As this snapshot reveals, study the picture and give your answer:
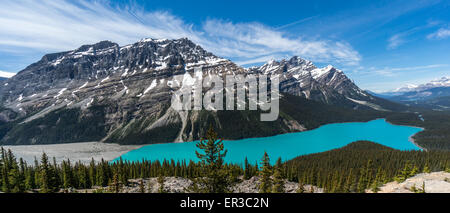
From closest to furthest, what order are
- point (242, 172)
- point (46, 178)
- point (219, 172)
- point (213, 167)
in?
point (219, 172) < point (213, 167) < point (46, 178) < point (242, 172)

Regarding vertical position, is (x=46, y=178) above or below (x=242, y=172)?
above

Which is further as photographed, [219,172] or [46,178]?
[46,178]

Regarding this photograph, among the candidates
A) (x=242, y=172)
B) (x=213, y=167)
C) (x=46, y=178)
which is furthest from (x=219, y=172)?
(x=242, y=172)

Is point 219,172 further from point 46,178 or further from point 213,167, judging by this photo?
point 46,178

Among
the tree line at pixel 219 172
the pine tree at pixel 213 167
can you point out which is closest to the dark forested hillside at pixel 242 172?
the tree line at pixel 219 172

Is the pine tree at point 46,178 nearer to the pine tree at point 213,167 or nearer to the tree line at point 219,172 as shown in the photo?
the tree line at point 219,172

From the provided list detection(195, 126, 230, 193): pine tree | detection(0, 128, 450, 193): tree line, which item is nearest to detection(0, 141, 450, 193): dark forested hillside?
detection(0, 128, 450, 193): tree line

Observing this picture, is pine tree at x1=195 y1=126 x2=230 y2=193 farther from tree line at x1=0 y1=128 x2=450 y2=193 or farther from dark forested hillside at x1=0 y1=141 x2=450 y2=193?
dark forested hillside at x1=0 y1=141 x2=450 y2=193

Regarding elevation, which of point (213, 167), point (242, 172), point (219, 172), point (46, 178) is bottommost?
point (242, 172)
